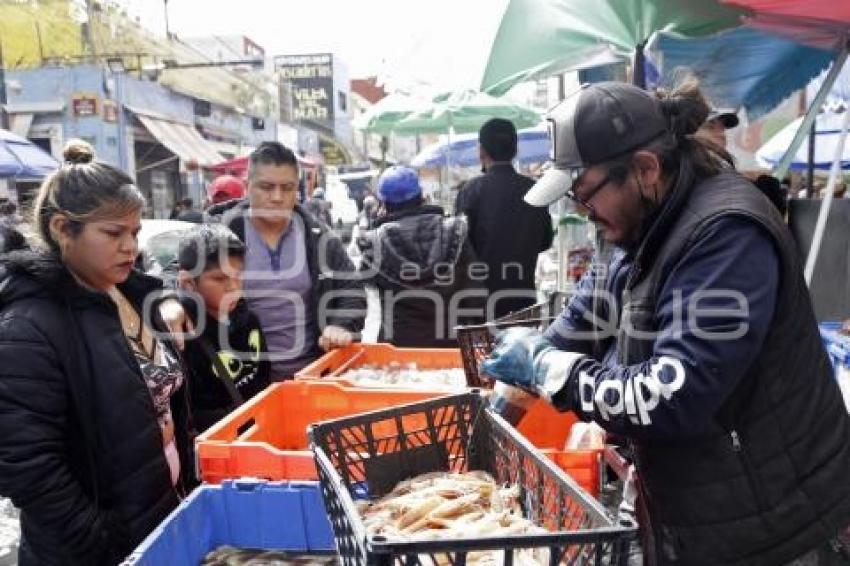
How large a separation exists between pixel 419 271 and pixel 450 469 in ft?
7.00

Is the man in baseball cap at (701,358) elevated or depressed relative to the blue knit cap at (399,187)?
depressed

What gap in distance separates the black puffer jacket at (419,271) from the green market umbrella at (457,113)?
150 inches

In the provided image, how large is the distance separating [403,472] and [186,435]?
953 mm

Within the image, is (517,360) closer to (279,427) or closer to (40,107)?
(279,427)

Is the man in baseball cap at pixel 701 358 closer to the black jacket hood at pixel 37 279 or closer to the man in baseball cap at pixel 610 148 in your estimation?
the man in baseball cap at pixel 610 148

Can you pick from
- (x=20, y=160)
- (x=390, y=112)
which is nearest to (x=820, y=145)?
(x=390, y=112)

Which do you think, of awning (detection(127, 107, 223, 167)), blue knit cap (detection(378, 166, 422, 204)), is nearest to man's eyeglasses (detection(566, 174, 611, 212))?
blue knit cap (detection(378, 166, 422, 204))

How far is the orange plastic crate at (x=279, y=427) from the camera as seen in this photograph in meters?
1.98

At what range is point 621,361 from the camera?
70.2 inches

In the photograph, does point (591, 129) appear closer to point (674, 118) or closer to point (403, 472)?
point (674, 118)

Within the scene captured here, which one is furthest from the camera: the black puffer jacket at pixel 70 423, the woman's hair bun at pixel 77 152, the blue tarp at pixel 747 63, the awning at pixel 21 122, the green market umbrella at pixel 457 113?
the awning at pixel 21 122

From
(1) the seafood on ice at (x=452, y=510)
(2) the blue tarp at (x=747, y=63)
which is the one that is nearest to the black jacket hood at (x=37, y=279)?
(1) the seafood on ice at (x=452, y=510)

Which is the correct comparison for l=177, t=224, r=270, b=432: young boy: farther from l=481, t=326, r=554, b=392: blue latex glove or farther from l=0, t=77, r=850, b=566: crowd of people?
l=481, t=326, r=554, b=392: blue latex glove

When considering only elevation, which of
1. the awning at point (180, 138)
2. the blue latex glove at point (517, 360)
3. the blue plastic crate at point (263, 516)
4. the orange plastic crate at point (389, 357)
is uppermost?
the awning at point (180, 138)
